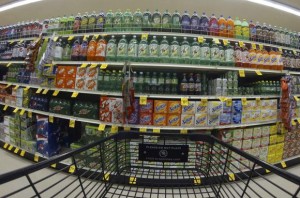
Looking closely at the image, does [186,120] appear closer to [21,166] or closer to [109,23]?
[109,23]

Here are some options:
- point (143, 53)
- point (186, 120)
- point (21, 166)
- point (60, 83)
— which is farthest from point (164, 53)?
point (21, 166)

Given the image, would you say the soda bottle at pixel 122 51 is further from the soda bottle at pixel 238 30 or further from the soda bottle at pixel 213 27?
the soda bottle at pixel 238 30

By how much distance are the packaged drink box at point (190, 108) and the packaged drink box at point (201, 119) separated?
0.27 feet

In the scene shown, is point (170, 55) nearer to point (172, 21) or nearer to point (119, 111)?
point (172, 21)

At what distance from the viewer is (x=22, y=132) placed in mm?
3096

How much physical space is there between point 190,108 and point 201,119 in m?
0.20

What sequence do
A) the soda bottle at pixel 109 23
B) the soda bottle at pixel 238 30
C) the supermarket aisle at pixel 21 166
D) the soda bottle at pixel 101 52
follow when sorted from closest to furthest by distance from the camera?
the supermarket aisle at pixel 21 166 → the soda bottle at pixel 101 52 → the soda bottle at pixel 109 23 → the soda bottle at pixel 238 30

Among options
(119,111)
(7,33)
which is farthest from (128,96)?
(7,33)

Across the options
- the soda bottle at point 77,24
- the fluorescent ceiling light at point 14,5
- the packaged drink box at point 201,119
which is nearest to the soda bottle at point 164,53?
the packaged drink box at point 201,119

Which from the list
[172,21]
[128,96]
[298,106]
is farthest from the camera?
[298,106]

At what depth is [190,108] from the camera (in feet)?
7.68

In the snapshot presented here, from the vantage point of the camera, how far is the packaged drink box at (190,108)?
2.33 meters

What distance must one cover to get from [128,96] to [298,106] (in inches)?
115

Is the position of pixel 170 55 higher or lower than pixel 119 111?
higher
